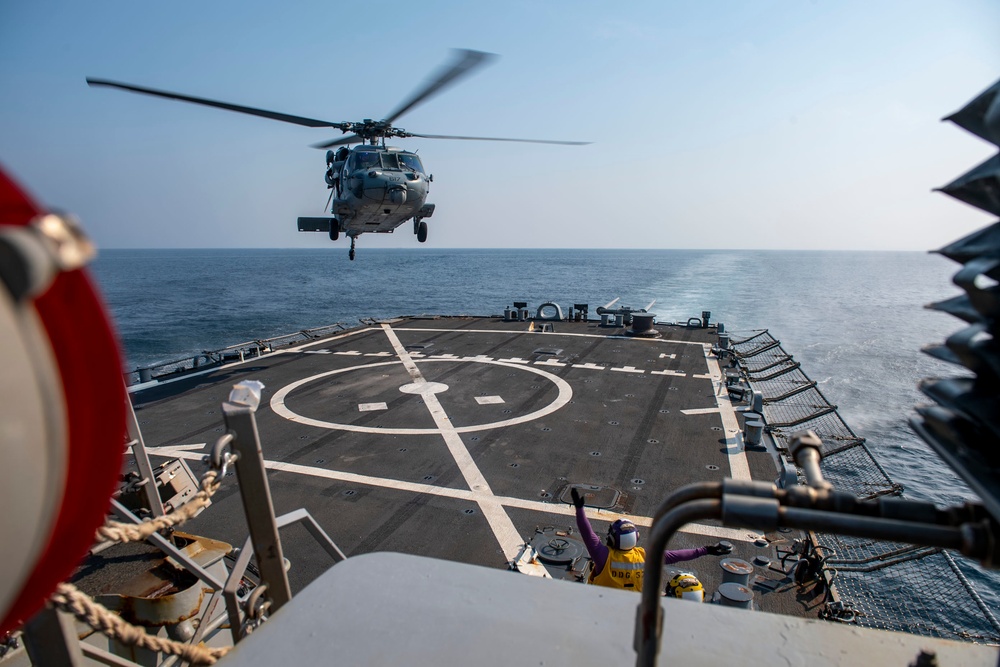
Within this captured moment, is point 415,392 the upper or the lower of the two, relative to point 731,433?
lower

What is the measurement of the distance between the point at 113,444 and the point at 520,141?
20.1 metres

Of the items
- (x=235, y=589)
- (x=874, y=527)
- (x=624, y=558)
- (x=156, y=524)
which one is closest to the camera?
(x=874, y=527)

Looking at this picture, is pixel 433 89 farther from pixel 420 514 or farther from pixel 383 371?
pixel 420 514

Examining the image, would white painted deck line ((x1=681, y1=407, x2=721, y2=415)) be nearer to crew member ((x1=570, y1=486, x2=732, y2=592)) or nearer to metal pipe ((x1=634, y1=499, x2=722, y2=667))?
crew member ((x1=570, y1=486, x2=732, y2=592))

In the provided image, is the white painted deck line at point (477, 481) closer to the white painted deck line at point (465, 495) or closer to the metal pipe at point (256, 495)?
the white painted deck line at point (465, 495)

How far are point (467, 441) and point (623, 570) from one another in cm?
885

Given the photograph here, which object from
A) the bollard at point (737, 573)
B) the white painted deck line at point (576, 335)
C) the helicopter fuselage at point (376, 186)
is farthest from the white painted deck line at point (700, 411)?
the helicopter fuselage at point (376, 186)

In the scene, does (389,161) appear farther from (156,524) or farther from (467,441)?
(156,524)

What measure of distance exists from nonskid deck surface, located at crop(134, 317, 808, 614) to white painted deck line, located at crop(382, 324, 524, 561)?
40mm

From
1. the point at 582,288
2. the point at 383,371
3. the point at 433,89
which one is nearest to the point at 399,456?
the point at 383,371

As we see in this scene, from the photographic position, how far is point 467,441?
14430mm

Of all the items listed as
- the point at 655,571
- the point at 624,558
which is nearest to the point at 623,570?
the point at 624,558

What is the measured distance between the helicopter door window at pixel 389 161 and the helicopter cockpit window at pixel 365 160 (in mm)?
285

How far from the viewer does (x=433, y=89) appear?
17.2 meters
